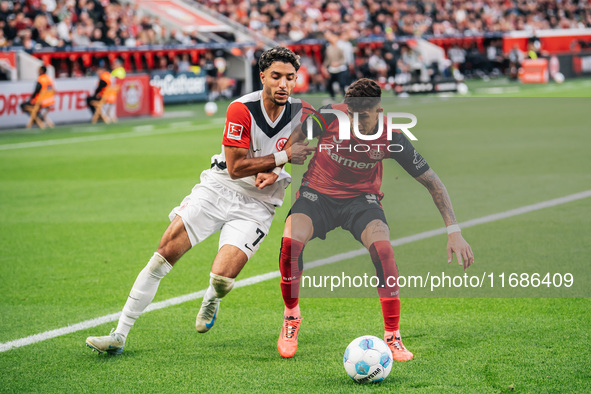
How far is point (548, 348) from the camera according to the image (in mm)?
5293

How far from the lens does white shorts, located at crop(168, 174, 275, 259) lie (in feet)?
18.0

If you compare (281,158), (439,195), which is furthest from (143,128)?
(439,195)

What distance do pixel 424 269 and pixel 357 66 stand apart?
29.7 metres

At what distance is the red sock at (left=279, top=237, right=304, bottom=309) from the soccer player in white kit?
0.24 metres

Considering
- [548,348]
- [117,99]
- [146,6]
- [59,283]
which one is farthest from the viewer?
[146,6]

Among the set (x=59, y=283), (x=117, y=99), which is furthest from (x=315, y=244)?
(x=117, y=99)

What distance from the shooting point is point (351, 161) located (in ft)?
18.0

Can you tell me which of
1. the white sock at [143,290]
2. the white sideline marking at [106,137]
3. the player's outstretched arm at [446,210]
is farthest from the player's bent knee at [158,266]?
the white sideline marking at [106,137]

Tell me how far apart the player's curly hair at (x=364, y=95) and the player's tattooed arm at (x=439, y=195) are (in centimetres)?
60

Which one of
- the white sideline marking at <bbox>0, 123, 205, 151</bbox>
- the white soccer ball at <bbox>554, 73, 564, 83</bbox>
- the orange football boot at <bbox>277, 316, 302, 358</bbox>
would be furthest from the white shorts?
the white soccer ball at <bbox>554, 73, 564, 83</bbox>

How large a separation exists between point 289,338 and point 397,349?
744 millimetres

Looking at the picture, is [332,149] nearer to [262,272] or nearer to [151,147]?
[262,272]

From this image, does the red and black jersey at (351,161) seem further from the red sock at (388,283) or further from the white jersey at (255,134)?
the red sock at (388,283)

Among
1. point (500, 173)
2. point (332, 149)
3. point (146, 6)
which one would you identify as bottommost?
point (500, 173)
